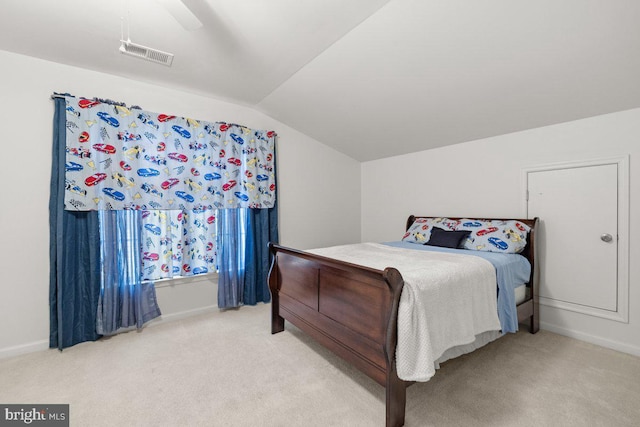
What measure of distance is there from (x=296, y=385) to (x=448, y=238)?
209 cm

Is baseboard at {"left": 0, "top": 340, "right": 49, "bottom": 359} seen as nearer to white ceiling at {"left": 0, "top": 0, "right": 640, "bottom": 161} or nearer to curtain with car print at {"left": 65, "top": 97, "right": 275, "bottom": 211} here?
curtain with car print at {"left": 65, "top": 97, "right": 275, "bottom": 211}

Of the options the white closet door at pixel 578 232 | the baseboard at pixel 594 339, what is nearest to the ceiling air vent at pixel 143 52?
the white closet door at pixel 578 232

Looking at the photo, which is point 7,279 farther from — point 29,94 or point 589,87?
point 589,87

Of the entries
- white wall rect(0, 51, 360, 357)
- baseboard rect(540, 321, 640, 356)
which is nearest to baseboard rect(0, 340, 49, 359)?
white wall rect(0, 51, 360, 357)

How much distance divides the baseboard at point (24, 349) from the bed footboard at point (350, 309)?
204 centimetres

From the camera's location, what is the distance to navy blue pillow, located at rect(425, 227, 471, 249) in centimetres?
299

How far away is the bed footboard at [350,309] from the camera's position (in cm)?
156

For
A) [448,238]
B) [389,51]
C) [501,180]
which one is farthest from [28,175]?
[501,180]

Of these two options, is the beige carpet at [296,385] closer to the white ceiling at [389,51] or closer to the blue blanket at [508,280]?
the blue blanket at [508,280]

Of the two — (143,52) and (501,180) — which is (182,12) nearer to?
(143,52)

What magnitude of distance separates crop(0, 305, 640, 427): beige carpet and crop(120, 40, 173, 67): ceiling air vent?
7.32 feet

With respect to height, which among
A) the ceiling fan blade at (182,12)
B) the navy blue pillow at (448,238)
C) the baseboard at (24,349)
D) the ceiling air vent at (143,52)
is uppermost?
the ceiling fan blade at (182,12)

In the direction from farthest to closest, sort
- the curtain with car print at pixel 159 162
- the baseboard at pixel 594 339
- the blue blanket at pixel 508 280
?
the curtain with car print at pixel 159 162 < the baseboard at pixel 594 339 < the blue blanket at pixel 508 280

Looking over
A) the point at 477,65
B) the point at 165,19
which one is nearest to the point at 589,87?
the point at 477,65
